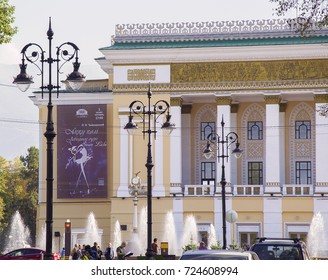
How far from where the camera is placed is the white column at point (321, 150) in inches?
2859

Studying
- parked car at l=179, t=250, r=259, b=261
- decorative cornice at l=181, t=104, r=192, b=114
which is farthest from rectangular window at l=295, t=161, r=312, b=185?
parked car at l=179, t=250, r=259, b=261

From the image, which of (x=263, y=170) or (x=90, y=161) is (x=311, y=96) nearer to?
(x=263, y=170)

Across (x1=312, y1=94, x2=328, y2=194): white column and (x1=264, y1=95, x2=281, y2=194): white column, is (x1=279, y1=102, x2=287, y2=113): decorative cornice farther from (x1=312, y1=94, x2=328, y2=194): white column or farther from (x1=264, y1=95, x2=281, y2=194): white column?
(x1=312, y1=94, x2=328, y2=194): white column

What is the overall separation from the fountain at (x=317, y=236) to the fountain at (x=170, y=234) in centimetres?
735

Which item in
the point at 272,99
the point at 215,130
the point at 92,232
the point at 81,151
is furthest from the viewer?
the point at 215,130

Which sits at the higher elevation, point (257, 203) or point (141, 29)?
point (141, 29)

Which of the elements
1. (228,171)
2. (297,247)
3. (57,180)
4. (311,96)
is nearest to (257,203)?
(228,171)

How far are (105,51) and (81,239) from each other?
1100 cm

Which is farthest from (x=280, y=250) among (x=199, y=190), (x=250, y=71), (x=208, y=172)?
(x=208, y=172)

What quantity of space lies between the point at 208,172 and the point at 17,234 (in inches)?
907

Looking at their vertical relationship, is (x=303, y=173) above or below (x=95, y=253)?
above

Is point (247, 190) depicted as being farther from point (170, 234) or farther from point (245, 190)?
point (170, 234)

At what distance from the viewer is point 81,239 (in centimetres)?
7575

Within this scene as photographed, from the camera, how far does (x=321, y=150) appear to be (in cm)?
7300
